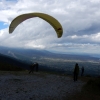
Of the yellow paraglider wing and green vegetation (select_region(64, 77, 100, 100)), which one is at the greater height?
the yellow paraglider wing

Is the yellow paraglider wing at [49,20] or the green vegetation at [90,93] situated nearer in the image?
the green vegetation at [90,93]

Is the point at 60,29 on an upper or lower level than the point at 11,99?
upper

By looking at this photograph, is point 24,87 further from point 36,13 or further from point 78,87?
point 36,13

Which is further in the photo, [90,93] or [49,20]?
[90,93]

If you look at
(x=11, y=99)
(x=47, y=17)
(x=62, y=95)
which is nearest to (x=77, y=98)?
(x=62, y=95)

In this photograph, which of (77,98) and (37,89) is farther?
(37,89)

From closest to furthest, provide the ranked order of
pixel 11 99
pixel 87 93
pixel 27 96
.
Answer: pixel 11 99 < pixel 27 96 < pixel 87 93

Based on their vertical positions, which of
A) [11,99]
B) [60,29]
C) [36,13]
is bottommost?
[11,99]

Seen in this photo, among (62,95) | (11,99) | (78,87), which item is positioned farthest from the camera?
(78,87)

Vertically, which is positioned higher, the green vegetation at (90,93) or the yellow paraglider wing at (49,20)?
the yellow paraglider wing at (49,20)

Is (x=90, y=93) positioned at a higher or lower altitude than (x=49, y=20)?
lower

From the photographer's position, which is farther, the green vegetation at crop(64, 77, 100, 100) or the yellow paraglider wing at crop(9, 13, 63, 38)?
the yellow paraglider wing at crop(9, 13, 63, 38)
